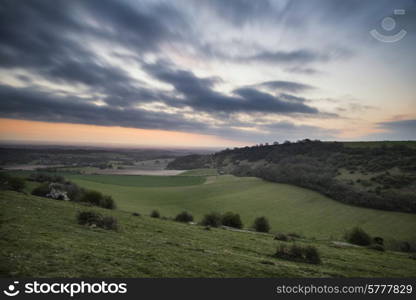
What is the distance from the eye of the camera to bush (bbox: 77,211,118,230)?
50.9ft

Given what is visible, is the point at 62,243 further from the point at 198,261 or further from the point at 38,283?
the point at 198,261

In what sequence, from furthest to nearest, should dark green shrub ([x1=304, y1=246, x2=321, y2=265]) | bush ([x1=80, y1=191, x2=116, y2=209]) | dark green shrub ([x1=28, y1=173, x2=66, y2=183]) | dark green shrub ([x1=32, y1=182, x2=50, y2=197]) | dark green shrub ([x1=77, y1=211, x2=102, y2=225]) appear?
dark green shrub ([x1=28, y1=173, x2=66, y2=183]) → bush ([x1=80, y1=191, x2=116, y2=209]) → dark green shrub ([x1=32, y1=182, x2=50, y2=197]) → dark green shrub ([x1=77, y1=211, x2=102, y2=225]) → dark green shrub ([x1=304, y1=246, x2=321, y2=265])

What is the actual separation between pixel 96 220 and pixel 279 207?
5376cm

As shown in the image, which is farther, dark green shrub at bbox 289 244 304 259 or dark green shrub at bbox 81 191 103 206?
dark green shrub at bbox 81 191 103 206

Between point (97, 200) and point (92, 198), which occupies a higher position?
point (92, 198)

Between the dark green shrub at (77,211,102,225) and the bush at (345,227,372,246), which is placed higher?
the dark green shrub at (77,211,102,225)

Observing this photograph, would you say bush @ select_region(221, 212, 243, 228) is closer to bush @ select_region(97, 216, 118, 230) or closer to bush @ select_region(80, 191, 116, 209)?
bush @ select_region(80, 191, 116, 209)

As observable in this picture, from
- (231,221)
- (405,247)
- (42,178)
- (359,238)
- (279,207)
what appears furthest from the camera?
Answer: (279,207)

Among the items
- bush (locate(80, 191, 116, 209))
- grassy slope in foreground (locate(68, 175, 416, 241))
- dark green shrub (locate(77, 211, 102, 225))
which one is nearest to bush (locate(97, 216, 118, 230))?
dark green shrub (locate(77, 211, 102, 225))

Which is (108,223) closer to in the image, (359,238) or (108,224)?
(108,224)
